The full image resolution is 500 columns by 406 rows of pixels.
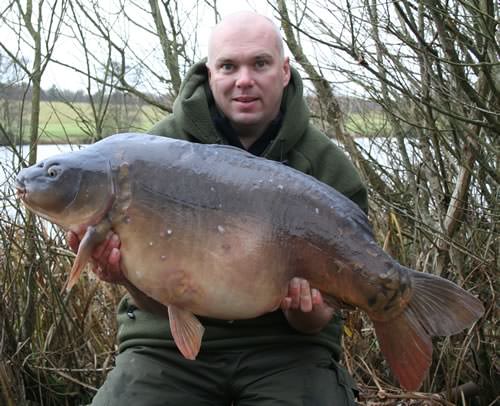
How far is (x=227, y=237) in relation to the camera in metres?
2.32

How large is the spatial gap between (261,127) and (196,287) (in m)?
0.92

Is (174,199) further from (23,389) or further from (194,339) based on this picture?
(23,389)

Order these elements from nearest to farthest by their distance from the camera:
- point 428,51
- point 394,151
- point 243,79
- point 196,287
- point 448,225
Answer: point 196,287, point 243,79, point 428,51, point 448,225, point 394,151

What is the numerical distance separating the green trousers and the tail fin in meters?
0.35

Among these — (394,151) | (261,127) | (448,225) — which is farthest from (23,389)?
(394,151)

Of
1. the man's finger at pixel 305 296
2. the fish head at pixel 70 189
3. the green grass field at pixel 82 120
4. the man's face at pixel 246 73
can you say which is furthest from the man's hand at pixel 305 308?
the green grass field at pixel 82 120

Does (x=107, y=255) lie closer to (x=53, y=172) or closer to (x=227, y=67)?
(x=53, y=172)

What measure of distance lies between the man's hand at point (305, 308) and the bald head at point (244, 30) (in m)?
1.07

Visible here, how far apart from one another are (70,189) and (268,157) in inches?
34.2

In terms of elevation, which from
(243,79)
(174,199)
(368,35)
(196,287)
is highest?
(368,35)

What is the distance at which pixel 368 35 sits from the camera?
3832 millimetres

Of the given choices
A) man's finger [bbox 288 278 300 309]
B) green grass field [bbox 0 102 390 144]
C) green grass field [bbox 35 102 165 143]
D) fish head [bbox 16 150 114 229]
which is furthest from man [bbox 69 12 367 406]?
A: green grass field [bbox 0 102 390 144]

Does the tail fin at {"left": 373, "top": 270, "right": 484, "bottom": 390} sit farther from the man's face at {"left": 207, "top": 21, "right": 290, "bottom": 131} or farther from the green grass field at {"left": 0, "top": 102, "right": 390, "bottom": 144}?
the green grass field at {"left": 0, "top": 102, "right": 390, "bottom": 144}

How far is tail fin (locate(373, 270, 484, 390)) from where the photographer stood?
240 cm
